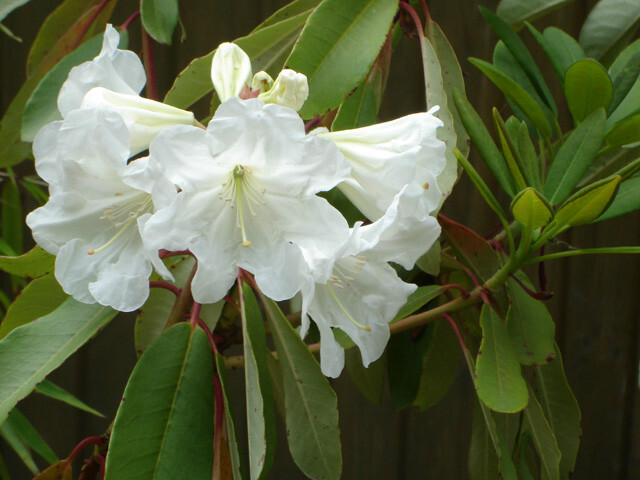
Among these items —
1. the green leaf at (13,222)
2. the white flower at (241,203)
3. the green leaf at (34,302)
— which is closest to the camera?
the white flower at (241,203)

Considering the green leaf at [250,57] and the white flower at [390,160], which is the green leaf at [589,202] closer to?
the white flower at [390,160]

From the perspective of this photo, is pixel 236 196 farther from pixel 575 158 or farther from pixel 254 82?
pixel 575 158

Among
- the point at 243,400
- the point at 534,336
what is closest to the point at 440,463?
the point at 243,400

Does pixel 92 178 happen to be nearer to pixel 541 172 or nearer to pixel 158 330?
pixel 158 330

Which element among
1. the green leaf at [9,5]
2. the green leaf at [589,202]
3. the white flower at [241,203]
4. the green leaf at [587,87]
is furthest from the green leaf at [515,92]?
the green leaf at [9,5]

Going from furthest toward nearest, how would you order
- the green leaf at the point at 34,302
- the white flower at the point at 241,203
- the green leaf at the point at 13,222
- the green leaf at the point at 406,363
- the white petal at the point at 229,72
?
1. the green leaf at the point at 13,222
2. the green leaf at the point at 406,363
3. the green leaf at the point at 34,302
4. the white petal at the point at 229,72
5. the white flower at the point at 241,203

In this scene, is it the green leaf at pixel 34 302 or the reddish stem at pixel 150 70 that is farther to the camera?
the reddish stem at pixel 150 70
